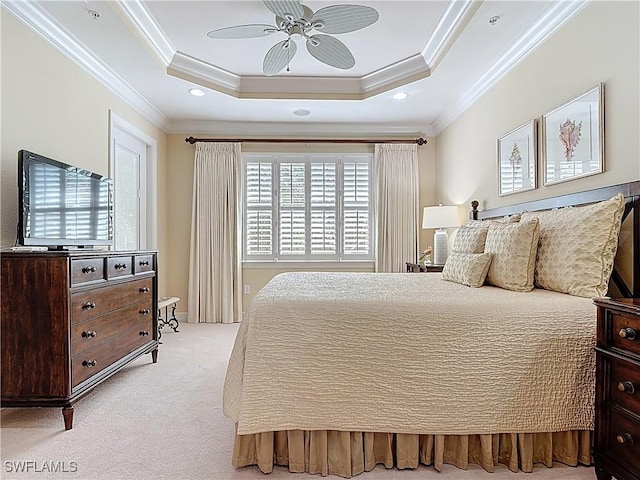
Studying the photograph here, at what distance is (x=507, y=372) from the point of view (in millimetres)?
1708

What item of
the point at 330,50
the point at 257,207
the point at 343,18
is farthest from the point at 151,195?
the point at 343,18

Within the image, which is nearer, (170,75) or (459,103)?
(170,75)

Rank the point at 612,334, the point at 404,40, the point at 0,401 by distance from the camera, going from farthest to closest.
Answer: the point at 404,40 → the point at 0,401 → the point at 612,334

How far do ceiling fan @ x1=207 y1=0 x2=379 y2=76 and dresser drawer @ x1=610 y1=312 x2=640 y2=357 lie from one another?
1889mm

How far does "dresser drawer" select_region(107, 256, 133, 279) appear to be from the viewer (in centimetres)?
270

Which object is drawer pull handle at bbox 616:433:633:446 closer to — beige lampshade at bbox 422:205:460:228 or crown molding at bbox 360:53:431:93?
beige lampshade at bbox 422:205:460:228

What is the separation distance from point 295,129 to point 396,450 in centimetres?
423

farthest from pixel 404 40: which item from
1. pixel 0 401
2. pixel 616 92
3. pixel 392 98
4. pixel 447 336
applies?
pixel 0 401

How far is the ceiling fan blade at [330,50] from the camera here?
2680 mm

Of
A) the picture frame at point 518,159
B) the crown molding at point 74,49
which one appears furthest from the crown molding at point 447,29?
the crown molding at point 74,49

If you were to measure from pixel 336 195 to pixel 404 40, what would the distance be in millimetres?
2317

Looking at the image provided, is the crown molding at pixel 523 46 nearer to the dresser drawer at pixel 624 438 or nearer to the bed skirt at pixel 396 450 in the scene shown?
the dresser drawer at pixel 624 438

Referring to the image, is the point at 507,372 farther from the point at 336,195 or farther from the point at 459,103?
→ the point at 336,195

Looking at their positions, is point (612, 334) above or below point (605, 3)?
below
